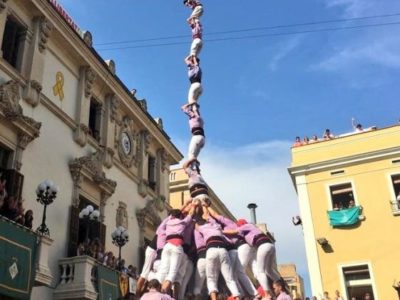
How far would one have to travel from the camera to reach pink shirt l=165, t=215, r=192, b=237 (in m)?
9.46

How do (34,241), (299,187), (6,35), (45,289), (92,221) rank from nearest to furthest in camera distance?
(34,241), (45,289), (6,35), (92,221), (299,187)

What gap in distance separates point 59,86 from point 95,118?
116 inches

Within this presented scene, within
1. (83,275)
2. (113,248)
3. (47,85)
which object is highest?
(47,85)

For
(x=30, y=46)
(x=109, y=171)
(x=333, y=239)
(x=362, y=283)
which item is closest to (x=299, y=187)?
(x=333, y=239)

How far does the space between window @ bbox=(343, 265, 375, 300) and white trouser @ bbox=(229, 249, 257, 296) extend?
14.1 m

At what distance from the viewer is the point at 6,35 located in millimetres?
17141

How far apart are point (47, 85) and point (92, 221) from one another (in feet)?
16.2

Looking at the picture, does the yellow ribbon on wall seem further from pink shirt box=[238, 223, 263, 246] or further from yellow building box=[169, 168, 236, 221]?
yellow building box=[169, 168, 236, 221]

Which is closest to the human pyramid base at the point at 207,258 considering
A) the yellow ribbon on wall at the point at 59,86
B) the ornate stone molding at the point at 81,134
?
the ornate stone molding at the point at 81,134

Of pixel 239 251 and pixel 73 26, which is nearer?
pixel 239 251

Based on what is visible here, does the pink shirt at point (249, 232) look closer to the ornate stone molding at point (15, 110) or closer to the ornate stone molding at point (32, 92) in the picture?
the ornate stone molding at point (15, 110)

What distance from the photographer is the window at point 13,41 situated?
667 inches

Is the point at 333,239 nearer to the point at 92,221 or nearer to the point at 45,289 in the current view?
the point at 92,221

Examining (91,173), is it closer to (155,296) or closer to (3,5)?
(3,5)
